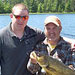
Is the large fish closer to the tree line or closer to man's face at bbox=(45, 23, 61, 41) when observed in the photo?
man's face at bbox=(45, 23, 61, 41)

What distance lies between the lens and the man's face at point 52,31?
12.7 ft

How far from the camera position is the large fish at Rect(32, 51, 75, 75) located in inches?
138

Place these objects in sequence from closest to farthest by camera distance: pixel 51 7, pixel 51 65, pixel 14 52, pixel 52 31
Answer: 1. pixel 51 65
2. pixel 52 31
3. pixel 14 52
4. pixel 51 7

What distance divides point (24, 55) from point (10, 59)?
0.23 m

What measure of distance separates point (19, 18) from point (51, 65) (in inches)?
37.2

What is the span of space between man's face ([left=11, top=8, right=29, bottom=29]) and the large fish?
648 mm

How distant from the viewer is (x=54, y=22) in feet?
Result: 12.8

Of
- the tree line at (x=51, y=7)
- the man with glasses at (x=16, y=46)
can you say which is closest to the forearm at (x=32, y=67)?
the man with glasses at (x=16, y=46)

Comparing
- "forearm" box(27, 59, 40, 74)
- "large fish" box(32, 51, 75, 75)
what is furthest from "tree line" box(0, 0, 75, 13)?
"large fish" box(32, 51, 75, 75)

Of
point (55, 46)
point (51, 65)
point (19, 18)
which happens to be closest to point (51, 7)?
point (19, 18)

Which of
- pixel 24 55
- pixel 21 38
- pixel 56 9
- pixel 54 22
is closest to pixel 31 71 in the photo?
pixel 24 55

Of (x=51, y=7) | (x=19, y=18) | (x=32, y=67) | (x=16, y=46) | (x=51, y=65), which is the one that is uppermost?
(x=19, y=18)

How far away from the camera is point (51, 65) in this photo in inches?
141

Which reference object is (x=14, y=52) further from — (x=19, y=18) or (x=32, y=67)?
(x=19, y=18)
